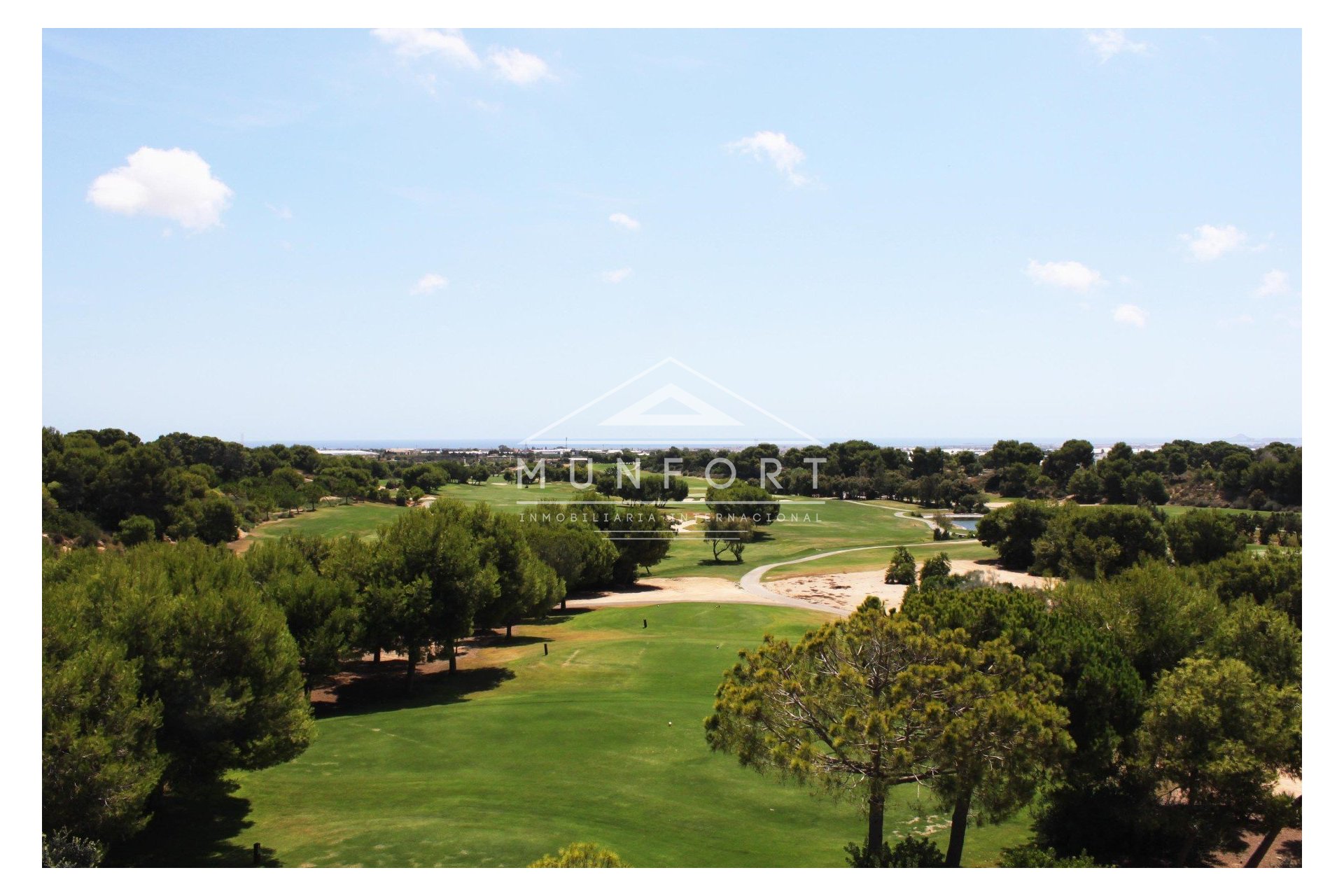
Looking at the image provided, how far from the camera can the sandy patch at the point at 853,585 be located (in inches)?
2447

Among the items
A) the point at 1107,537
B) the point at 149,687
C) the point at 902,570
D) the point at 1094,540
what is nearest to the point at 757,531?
the point at 902,570

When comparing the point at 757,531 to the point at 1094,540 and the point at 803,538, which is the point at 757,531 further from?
the point at 1094,540

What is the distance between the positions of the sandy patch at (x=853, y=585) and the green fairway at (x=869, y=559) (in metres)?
1.80

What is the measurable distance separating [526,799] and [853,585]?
5305 cm

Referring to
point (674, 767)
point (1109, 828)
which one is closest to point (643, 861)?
point (674, 767)

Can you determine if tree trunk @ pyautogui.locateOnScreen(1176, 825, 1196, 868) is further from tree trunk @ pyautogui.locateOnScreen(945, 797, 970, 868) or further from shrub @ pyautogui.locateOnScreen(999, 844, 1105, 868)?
tree trunk @ pyautogui.locateOnScreen(945, 797, 970, 868)

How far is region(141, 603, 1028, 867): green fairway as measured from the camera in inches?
699

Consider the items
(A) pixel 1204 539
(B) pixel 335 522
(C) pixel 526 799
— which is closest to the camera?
(C) pixel 526 799

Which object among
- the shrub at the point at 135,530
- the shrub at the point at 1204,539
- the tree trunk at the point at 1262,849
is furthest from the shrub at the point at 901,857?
the shrub at the point at 135,530

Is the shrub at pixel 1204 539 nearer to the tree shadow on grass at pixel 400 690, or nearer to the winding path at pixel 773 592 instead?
the winding path at pixel 773 592

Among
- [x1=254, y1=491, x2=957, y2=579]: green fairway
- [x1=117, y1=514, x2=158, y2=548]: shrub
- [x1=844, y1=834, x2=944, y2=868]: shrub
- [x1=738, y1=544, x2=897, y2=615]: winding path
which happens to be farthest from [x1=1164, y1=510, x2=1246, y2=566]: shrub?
[x1=117, y1=514, x2=158, y2=548]: shrub

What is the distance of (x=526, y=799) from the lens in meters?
20.9

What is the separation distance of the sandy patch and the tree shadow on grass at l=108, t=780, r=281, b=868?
4432 cm

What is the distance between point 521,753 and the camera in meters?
25.2
